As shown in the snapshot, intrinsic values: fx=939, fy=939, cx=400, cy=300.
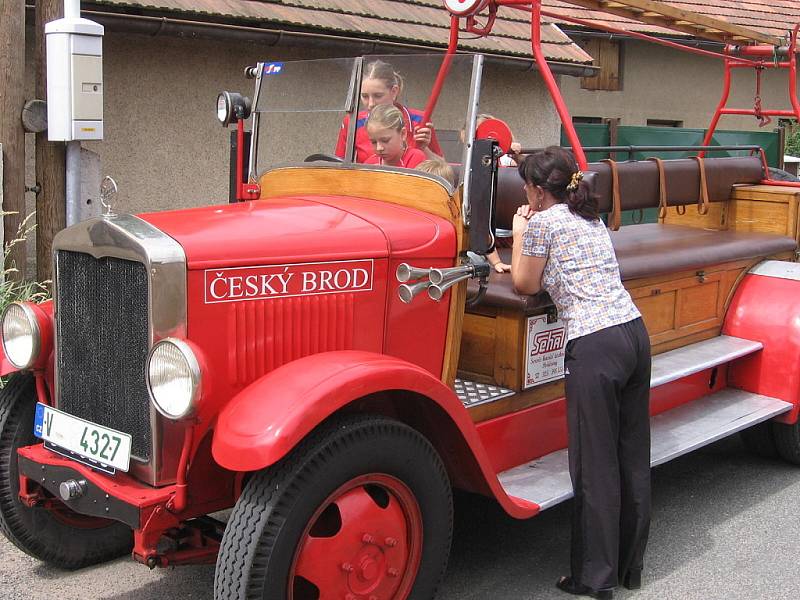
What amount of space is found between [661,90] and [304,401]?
1314 cm

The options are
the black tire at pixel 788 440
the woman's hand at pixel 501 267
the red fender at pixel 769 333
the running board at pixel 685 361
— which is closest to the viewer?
the running board at pixel 685 361

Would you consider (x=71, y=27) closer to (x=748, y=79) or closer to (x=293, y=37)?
(x=293, y=37)

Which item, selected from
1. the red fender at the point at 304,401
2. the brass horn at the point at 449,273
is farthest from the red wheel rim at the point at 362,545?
the brass horn at the point at 449,273

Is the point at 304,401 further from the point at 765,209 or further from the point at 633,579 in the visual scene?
the point at 765,209

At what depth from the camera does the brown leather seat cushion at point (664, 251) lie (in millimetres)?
3822

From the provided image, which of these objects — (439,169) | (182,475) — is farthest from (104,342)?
(439,169)

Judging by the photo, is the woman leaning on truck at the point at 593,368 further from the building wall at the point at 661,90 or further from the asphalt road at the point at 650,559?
the building wall at the point at 661,90

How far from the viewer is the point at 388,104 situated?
149 inches

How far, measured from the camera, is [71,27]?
5.30 metres

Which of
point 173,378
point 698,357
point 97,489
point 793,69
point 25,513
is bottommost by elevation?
point 25,513

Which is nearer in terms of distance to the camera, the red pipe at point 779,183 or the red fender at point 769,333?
the red fender at point 769,333

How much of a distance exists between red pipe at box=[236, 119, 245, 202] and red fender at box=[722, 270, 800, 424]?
2.80 m

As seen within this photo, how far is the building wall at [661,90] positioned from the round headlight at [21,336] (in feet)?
35.6

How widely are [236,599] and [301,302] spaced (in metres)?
0.97
